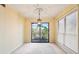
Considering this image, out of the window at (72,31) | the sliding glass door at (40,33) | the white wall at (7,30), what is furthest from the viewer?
the sliding glass door at (40,33)

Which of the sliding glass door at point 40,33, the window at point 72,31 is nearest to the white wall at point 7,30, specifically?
the window at point 72,31

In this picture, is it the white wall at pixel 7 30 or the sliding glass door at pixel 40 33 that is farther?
the sliding glass door at pixel 40 33

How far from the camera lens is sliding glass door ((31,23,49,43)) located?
12.7 metres

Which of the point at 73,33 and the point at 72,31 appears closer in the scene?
the point at 73,33

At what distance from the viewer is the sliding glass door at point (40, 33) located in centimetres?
1270

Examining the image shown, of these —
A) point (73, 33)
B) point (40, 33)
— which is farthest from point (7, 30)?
point (40, 33)

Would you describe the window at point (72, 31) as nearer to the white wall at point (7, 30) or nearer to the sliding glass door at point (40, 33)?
the white wall at point (7, 30)

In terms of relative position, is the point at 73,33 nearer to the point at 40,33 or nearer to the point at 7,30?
the point at 7,30

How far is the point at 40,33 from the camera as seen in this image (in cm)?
1280

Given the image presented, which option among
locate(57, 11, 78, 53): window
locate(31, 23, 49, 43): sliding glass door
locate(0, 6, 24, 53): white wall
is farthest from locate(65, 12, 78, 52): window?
locate(31, 23, 49, 43): sliding glass door
